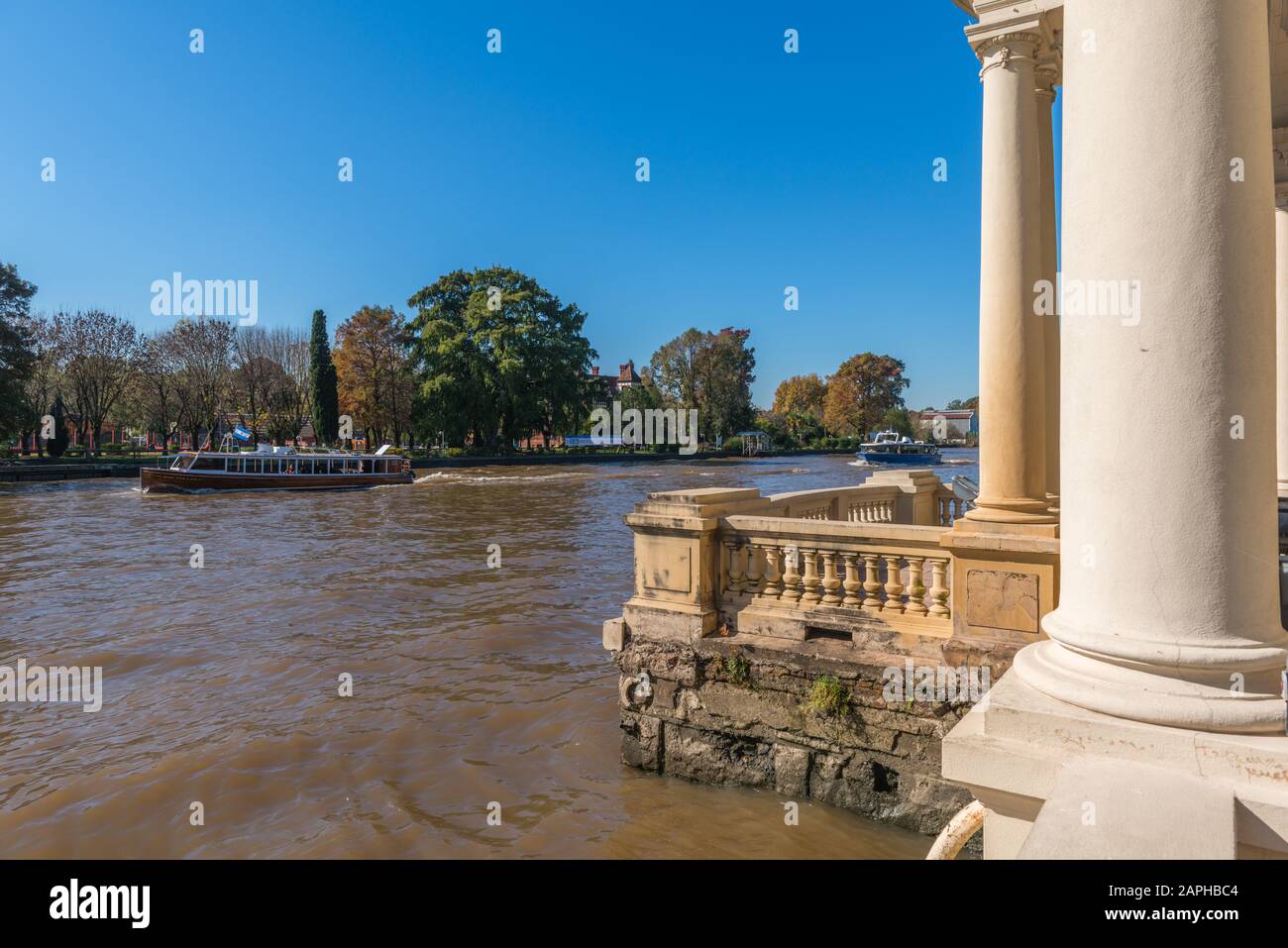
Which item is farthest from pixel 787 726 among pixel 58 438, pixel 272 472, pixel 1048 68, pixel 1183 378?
pixel 58 438

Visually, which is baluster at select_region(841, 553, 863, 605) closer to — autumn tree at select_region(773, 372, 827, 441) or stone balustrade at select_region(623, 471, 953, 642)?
stone balustrade at select_region(623, 471, 953, 642)

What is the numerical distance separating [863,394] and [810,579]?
116028mm

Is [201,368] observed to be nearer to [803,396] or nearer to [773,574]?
[773,574]

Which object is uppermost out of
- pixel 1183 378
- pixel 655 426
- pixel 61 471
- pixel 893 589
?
pixel 655 426

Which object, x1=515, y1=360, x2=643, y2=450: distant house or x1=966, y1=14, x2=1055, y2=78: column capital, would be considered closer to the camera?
x1=966, y1=14, x2=1055, y2=78: column capital

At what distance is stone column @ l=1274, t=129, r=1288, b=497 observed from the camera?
29.3 ft

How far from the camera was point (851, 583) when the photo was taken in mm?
6695

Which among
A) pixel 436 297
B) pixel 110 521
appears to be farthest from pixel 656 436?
pixel 110 521

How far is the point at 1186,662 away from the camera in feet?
8.73

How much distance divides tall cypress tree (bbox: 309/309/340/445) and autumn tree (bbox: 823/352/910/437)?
75492mm

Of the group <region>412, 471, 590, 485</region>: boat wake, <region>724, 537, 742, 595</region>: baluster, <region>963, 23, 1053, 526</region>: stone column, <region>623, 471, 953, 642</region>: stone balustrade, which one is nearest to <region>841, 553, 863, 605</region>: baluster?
<region>623, 471, 953, 642</region>: stone balustrade

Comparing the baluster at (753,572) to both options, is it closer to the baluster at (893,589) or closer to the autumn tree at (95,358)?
the baluster at (893,589)
